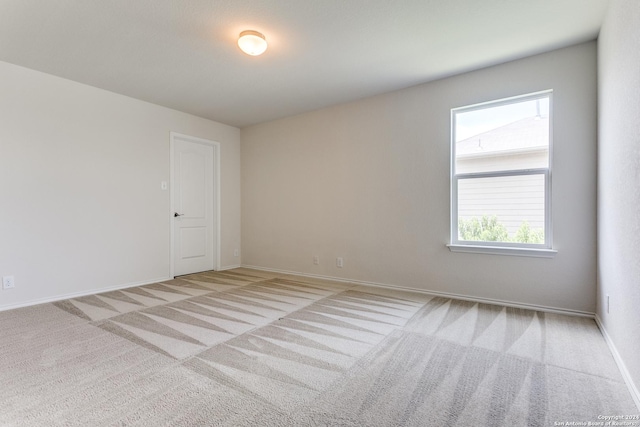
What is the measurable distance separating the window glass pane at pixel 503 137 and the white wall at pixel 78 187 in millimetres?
3853

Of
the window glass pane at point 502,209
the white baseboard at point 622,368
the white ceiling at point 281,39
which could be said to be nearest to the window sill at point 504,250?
the window glass pane at point 502,209

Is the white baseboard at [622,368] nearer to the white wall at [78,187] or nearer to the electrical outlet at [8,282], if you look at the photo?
the white wall at [78,187]

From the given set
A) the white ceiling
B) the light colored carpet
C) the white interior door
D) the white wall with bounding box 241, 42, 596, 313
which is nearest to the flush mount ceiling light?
the white ceiling

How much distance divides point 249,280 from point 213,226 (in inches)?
50.9

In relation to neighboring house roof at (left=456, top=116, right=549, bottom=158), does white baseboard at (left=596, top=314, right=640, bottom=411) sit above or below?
below

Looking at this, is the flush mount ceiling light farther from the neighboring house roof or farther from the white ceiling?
the neighboring house roof

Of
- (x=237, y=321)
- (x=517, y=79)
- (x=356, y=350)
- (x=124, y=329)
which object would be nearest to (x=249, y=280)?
(x=237, y=321)

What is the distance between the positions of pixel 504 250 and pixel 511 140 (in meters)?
1.13

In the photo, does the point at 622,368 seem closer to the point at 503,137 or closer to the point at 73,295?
the point at 503,137

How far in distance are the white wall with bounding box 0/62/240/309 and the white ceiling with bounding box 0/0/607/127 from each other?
34cm

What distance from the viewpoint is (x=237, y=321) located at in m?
2.77

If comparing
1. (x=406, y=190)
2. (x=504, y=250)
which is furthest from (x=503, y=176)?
(x=406, y=190)

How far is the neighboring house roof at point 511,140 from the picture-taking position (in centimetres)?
308

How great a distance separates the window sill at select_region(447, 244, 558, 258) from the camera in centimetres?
299
